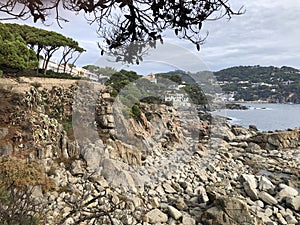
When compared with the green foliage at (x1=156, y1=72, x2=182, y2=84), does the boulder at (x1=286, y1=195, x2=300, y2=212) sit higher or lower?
lower

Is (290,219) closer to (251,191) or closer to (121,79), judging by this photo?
(251,191)

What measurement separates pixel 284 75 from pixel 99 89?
52334 mm

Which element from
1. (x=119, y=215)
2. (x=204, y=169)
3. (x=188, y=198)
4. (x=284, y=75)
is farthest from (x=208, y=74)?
(x=284, y=75)

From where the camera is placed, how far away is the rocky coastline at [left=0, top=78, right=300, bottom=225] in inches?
229

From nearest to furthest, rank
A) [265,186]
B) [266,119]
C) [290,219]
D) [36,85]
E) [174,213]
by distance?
1. [174,213]
2. [290,219]
3. [265,186]
4. [36,85]
5. [266,119]

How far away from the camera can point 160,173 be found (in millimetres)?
8867

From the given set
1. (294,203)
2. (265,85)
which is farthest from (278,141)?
(265,85)

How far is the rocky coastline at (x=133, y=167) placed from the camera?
5809 millimetres

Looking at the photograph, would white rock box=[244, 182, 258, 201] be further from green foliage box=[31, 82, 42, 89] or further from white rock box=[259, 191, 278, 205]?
green foliage box=[31, 82, 42, 89]

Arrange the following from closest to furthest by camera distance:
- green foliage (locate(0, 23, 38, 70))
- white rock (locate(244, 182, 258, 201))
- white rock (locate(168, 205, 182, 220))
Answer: white rock (locate(168, 205, 182, 220)), white rock (locate(244, 182, 258, 201)), green foliage (locate(0, 23, 38, 70))

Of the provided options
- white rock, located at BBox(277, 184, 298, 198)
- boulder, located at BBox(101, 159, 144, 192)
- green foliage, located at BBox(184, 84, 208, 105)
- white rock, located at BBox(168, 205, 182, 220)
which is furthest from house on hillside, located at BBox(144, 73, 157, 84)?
white rock, located at BBox(168, 205, 182, 220)

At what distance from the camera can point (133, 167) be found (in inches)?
341

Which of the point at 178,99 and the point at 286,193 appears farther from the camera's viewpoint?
the point at 178,99

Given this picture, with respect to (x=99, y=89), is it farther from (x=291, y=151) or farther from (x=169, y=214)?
(x=291, y=151)
